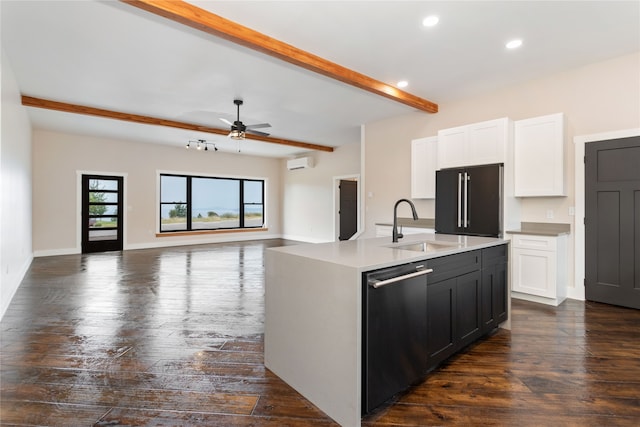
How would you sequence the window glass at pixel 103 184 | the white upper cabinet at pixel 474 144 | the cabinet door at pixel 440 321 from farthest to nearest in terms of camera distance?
1. the window glass at pixel 103 184
2. the white upper cabinet at pixel 474 144
3. the cabinet door at pixel 440 321

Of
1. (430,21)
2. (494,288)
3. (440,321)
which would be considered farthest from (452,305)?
(430,21)

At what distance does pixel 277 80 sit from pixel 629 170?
4339mm

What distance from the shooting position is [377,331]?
5.77 ft

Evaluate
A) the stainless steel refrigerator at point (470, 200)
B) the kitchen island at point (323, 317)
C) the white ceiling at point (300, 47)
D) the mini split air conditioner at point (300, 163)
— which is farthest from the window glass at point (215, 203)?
the kitchen island at point (323, 317)

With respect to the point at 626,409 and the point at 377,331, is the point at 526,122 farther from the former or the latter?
the point at 377,331

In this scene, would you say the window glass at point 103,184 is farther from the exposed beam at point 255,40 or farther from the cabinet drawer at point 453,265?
the cabinet drawer at point 453,265

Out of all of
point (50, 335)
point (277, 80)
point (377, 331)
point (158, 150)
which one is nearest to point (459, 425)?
point (377, 331)

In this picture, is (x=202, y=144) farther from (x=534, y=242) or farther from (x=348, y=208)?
(x=534, y=242)

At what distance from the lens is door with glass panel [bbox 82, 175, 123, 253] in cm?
810

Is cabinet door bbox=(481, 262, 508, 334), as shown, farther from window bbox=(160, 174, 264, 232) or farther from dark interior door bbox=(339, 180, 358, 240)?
window bbox=(160, 174, 264, 232)

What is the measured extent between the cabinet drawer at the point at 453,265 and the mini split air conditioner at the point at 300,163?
25.6 ft

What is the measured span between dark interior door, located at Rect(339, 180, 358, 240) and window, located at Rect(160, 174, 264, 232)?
3.13m

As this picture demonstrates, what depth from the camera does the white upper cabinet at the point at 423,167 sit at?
5.41 meters

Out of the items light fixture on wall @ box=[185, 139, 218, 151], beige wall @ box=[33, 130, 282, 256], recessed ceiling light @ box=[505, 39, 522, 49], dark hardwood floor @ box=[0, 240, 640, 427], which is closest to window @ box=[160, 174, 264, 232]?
beige wall @ box=[33, 130, 282, 256]
